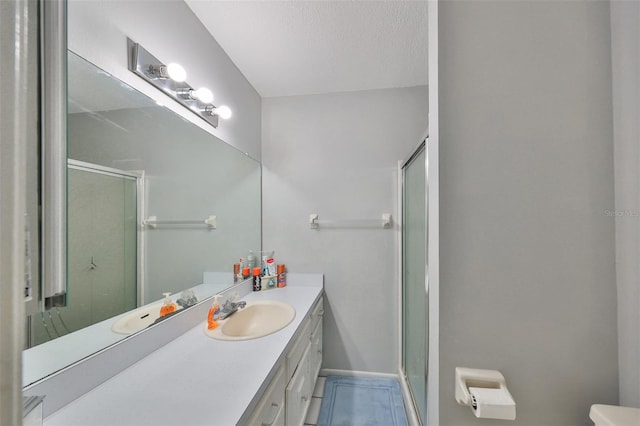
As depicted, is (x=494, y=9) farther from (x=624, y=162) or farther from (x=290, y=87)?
(x=290, y=87)

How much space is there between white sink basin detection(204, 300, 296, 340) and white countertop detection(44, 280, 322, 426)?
20 cm

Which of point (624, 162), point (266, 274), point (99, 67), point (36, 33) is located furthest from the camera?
point (266, 274)

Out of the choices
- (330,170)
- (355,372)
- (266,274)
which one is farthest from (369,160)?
(355,372)

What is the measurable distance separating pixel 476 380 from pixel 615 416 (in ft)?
0.83

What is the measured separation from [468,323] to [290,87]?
189 centimetres

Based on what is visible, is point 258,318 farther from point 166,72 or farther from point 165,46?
point 165,46

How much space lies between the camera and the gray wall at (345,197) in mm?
1834

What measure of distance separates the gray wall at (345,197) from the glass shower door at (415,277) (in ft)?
0.45

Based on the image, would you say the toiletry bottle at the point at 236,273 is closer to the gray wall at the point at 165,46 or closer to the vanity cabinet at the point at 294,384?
the vanity cabinet at the point at 294,384

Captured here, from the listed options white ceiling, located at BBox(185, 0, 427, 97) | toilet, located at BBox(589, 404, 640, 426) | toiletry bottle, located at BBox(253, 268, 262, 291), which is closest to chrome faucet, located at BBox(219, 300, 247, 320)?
toiletry bottle, located at BBox(253, 268, 262, 291)

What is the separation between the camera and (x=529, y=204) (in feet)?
1.98

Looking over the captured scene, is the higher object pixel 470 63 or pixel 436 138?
pixel 470 63

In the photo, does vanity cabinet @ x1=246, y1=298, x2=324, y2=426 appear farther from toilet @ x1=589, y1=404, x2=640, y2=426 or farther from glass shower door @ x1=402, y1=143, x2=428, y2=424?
toilet @ x1=589, y1=404, x2=640, y2=426

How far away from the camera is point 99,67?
766 mm
